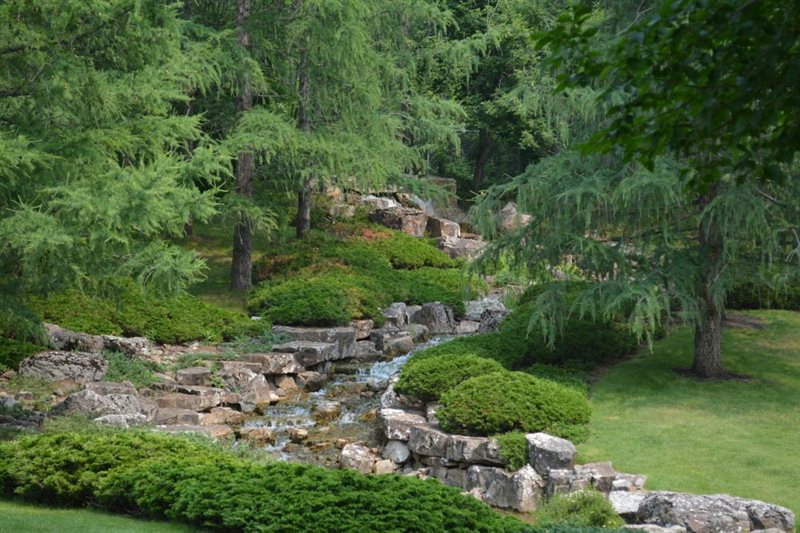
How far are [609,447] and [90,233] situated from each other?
7111 millimetres

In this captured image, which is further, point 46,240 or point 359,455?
A: point 359,455

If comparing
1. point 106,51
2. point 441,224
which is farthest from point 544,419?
point 441,224

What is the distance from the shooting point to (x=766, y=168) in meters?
4.91

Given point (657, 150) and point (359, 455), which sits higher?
point (657, 150)

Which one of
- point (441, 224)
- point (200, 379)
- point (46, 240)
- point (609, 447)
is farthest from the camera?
point (441, 224)

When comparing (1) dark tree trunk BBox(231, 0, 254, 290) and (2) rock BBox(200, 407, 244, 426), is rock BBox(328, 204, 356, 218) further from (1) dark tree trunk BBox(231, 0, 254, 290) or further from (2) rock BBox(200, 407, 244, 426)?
(2) rock BBox(200, 407, 244, 426)

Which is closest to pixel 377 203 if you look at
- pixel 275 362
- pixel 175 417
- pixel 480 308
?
pixel 480 308

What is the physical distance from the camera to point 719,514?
982 centimetres

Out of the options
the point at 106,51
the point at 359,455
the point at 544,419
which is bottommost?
the point at 359,455

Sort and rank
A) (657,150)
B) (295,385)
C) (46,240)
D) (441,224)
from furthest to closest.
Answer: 1. (441,224)
2. (295,385)
3. (46,240)
4. (657,150)

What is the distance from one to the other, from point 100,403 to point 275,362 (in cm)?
468

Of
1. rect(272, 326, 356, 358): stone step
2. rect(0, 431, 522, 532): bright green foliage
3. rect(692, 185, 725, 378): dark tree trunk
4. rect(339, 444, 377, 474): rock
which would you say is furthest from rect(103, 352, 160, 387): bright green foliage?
rect(692, 185, 725, 378): dark tree trunk

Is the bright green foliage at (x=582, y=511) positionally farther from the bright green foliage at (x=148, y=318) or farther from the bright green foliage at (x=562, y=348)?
the bright green foliage at (x=148, y=318)

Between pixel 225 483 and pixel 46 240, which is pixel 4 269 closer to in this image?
pixel 46 240
